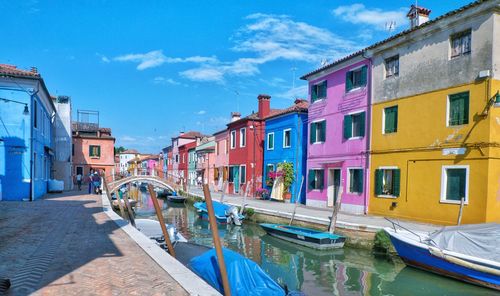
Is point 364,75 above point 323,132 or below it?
above

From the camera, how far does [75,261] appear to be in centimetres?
736

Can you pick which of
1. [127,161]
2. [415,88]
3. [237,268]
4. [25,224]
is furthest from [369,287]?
[127,161]

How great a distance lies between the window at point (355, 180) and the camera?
1865 centimetres

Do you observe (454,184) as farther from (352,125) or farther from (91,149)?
(91,149)

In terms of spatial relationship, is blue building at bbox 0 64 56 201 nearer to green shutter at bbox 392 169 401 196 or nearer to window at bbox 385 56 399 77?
window at bbox 385 56 399 77

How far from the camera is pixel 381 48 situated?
57.8 ft

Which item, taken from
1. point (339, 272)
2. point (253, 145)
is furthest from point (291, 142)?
point (339, 272)

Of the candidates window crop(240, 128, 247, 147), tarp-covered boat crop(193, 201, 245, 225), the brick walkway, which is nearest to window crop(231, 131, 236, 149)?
window crop(240, 128, 247, 147)

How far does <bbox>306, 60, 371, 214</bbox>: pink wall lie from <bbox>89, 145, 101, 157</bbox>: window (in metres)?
30.2

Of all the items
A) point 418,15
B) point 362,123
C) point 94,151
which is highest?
point 418,15

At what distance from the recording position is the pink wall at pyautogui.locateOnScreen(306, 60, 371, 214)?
1861 cm

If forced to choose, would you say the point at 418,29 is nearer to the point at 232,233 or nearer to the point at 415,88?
the point at 415,88

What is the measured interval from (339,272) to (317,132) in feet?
40.3

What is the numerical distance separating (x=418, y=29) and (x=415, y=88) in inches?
98.3
